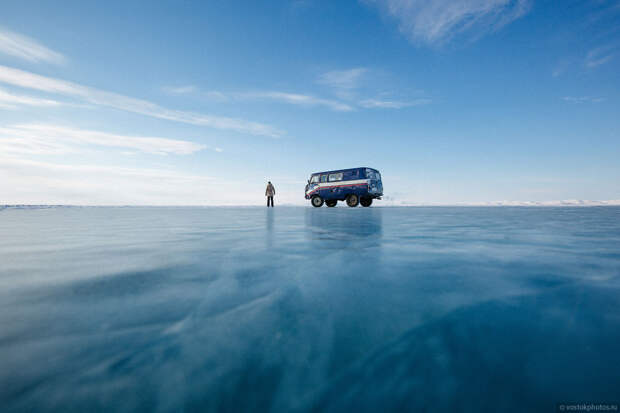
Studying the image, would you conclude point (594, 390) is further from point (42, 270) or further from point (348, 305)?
point (42, 270)

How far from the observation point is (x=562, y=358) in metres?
1.41

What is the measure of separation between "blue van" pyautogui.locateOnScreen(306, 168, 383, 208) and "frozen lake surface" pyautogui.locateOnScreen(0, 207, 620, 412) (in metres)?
16.3

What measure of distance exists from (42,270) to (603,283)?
212 inches

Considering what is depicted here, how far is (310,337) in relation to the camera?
160 cm

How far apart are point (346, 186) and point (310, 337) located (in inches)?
740

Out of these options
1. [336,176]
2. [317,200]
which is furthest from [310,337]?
[317,200]

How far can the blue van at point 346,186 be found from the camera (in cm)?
1930

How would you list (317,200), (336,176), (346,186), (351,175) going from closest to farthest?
(351,175), (346,186), (336,176), (317,200)

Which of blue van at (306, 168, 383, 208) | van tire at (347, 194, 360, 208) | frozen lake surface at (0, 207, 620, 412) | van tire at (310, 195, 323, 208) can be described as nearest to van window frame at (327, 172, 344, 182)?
blue van at (306, 168, 383, 208)

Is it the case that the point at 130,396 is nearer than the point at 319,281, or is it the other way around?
the point at 130,396

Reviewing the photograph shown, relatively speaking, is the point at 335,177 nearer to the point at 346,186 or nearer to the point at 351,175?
the point at 346,186

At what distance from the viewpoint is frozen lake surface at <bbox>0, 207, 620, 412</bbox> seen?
1175 mm

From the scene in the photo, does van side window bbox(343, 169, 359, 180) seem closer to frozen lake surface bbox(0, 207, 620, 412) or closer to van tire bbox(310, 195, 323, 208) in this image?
van tire bbox(310, 195, 323, 208)

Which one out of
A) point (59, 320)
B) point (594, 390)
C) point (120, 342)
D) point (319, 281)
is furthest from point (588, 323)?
point (59, 320)
